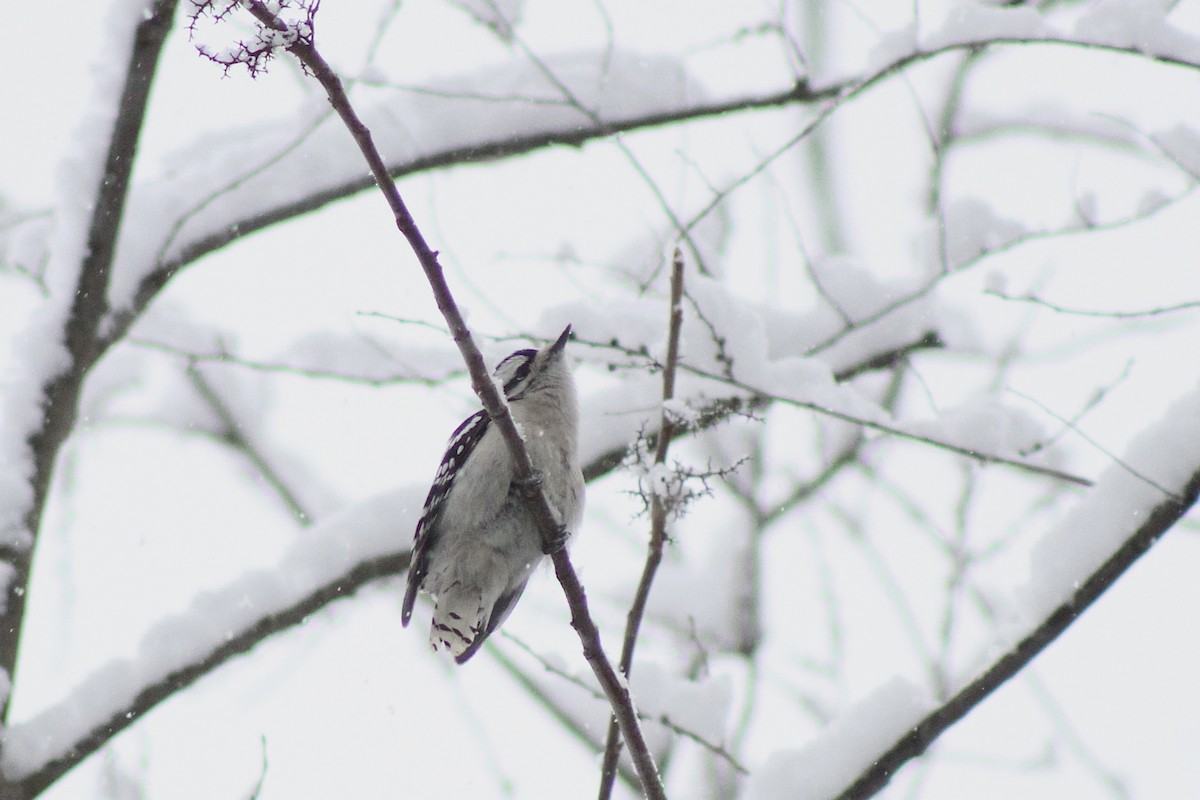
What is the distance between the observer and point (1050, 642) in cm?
299

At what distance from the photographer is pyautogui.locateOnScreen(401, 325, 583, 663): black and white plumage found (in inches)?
150

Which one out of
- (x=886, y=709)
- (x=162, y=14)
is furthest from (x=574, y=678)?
(x=162, y=14)

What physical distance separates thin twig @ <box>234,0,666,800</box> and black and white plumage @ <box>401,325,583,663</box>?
1.23 metres

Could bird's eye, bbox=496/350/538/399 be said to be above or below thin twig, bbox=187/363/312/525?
below

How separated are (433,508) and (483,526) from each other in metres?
0.21

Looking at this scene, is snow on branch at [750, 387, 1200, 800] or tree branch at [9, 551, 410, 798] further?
tree branch at [9, 551, 410, 798]

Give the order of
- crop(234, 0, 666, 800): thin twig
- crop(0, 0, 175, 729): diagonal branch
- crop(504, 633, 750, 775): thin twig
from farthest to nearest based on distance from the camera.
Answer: crop(0, 0, 175, 729): diagonal branch
crop(504, 633, 750, 775): thin twig
crop(234, 0, 666, 800): thin twig

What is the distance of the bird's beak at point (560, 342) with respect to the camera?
390 centimetres

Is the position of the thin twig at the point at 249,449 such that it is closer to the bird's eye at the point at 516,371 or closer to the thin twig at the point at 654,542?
the bird's eye at the point at 516,371

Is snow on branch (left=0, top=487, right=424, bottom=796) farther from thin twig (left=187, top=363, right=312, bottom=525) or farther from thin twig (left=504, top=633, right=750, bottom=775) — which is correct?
thin twig (left=187, top=363, right=312, bottom=525)

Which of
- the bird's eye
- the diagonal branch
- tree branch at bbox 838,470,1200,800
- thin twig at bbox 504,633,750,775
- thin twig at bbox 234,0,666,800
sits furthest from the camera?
the bird's eye

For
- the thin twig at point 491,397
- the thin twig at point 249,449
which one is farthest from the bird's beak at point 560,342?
the thin twig at point 249,449

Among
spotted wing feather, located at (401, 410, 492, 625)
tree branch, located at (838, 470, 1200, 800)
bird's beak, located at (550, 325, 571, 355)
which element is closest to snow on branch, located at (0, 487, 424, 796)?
spotted wing feather, located at (401, 410, 492, 625)

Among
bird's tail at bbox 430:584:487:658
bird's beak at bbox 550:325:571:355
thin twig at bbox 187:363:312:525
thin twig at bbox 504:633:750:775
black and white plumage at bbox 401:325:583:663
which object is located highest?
thin twig at bbox 187:363:312:525
